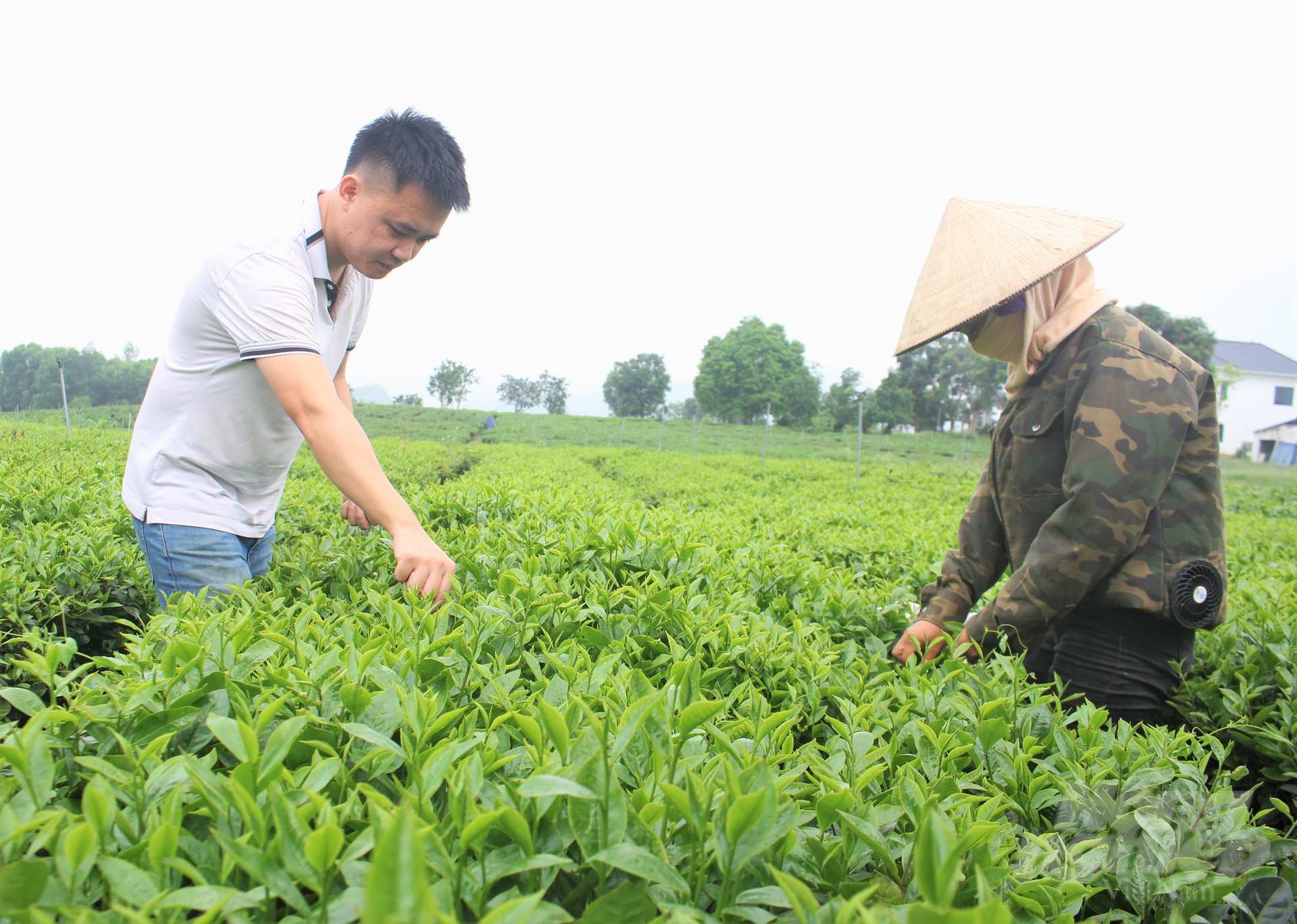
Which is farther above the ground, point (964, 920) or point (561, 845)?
point (964, 920)

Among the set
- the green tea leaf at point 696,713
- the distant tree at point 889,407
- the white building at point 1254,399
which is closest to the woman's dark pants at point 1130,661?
the green tea leaf at point 696,713

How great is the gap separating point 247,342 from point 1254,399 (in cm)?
6283

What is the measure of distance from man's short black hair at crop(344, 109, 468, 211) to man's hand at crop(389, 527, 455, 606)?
42.9 inches

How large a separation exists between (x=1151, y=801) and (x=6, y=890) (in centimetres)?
157

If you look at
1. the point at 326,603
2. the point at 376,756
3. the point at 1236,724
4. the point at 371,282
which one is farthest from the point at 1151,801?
the point at 371,282

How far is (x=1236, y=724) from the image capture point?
1.75 meters

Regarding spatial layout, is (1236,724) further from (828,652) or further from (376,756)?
(376,756)

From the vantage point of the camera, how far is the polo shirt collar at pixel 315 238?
2139 millimetres

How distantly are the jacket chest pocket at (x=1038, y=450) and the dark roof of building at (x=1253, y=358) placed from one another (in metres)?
58.7

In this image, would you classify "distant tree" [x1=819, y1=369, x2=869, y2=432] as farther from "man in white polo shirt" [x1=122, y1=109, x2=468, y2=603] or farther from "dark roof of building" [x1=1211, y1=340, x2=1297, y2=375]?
"man in white polo shirt" [x1=122, y1=109, x2=468, y2=603]

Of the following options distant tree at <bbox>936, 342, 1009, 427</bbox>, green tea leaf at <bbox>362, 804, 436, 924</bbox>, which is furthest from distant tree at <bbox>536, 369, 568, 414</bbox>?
green tea leaf at <bbox>362, 804, 436, 924</bbox>

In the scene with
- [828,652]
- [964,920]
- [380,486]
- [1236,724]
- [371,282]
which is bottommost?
[1236,724]

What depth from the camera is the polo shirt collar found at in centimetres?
214

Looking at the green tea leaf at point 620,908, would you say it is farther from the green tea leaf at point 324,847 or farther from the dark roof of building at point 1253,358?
the dark roof of building at point 1253,358
